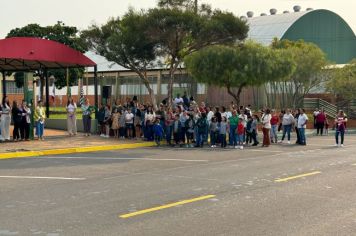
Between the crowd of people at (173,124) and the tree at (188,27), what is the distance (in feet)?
12.1

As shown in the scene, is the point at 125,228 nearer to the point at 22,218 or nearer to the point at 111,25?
the point at 22,218

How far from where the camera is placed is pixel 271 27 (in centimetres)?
5694

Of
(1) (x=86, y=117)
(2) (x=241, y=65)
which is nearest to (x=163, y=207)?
(1) (x=86, y=117)

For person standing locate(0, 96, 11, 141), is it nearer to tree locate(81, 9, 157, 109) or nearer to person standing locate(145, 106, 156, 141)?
person standing locate(145, 106, 156, 141)

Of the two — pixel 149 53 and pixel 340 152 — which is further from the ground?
pixel 149 53

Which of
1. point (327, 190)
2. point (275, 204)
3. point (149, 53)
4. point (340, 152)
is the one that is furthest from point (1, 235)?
point (149, 53)

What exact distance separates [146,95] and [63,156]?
32283 millimetres

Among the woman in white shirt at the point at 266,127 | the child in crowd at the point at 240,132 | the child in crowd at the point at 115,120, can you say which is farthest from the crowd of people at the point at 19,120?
the woman in white shirt at the point at 266,127

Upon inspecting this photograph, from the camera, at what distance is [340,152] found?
63.1ft

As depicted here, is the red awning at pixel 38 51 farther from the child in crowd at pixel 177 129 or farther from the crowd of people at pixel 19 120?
the child in crowd at pixel 177 129

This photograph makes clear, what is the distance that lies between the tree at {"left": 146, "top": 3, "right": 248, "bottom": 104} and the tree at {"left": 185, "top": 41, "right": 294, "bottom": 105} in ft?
20.8

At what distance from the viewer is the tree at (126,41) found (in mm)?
26000

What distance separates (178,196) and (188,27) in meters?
15.7

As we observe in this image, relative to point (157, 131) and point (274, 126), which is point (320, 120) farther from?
point (157, 131)
